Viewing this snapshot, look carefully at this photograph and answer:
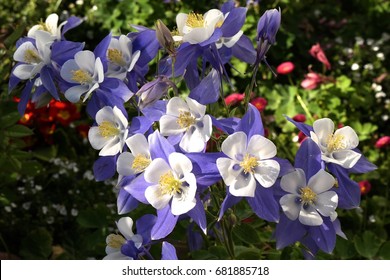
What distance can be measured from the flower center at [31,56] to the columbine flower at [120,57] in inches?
6.1

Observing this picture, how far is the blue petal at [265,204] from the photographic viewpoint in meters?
1.13

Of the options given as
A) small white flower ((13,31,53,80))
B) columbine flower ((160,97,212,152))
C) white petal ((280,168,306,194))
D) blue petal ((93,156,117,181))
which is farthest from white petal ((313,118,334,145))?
small white flower ((13,31,53,80))

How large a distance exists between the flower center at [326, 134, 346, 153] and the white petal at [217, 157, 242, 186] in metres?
0.19

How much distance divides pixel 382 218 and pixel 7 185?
1358 millimetres

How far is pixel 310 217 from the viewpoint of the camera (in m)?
1.16

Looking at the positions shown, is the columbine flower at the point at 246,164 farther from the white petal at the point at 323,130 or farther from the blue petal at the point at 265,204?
the white petal at the point at 323,130

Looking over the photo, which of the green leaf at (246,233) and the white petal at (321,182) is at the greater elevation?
the white petal at (321,182)

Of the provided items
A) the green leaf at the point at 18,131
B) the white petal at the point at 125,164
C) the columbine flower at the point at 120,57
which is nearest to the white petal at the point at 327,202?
the white petal at the point at 125,164

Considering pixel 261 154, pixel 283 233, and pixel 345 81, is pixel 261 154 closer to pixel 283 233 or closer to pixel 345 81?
pixel 283 233

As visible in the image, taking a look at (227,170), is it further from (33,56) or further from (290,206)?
(33,56)

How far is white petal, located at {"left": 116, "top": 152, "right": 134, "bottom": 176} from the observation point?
1.23m

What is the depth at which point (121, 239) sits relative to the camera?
131 cm

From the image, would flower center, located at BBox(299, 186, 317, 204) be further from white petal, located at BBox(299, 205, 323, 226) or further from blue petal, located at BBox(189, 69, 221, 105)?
blue petal, located at BBox(189, 69, 221, 105)
